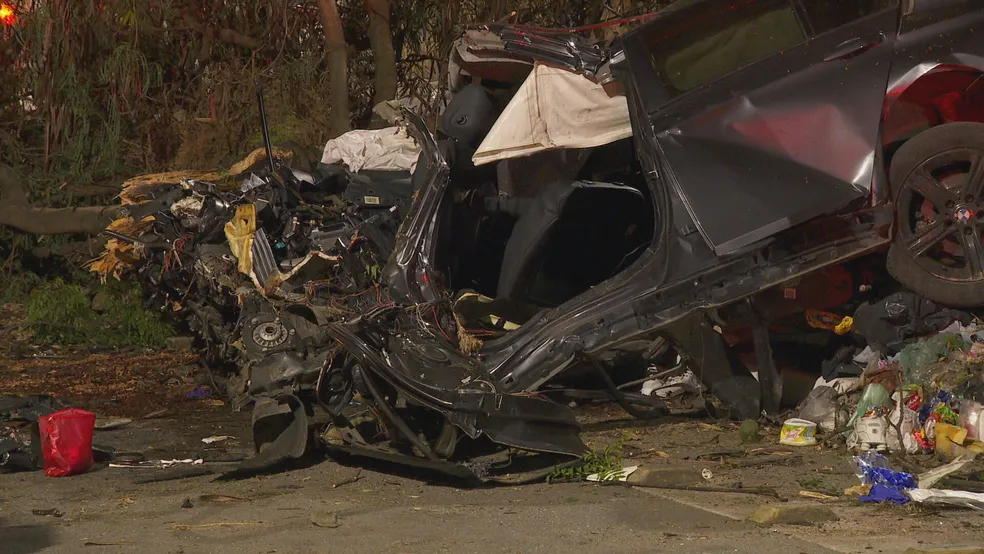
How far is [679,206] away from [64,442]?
392cm

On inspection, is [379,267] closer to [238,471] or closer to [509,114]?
[509,114]

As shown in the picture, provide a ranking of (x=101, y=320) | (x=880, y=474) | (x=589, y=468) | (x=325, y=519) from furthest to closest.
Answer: (x=101, y=320), (x=589, y=468), (x=880, y=474), (x=325, y=519)

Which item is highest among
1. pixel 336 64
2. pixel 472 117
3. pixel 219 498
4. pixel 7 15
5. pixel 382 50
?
pixel 7 15

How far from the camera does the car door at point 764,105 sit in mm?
5781

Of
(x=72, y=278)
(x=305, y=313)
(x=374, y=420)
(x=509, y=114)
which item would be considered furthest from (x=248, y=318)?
(x=72, y=278)

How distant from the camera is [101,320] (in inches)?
574

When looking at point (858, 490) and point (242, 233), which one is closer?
point (858, 490)

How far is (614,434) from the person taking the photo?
7219 mm

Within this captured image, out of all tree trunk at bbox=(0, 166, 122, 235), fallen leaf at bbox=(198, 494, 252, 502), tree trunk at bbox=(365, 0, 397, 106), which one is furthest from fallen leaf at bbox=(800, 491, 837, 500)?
tree trunk at bbox=(0, 166, 122, 235)

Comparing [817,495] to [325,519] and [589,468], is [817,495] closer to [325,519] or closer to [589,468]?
[589,468]

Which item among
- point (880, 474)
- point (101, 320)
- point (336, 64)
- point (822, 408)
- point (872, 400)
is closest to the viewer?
point (880, 474)

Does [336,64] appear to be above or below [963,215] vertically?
above

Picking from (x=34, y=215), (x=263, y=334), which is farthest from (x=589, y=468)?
(x=34, y=215)

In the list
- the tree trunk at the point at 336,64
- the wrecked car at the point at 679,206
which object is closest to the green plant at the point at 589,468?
the wrecked car at the point at 679,206
